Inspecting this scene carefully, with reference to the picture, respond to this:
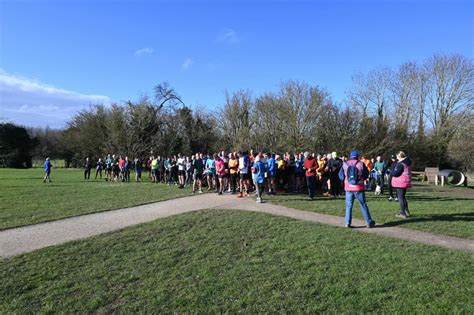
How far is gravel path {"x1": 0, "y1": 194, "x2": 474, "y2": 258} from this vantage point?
22.9ft

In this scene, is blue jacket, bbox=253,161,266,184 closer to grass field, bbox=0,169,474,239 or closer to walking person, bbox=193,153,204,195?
grass field, bbox=0,169,474,239

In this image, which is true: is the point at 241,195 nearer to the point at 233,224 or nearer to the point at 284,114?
the point at 233,224

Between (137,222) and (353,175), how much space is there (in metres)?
5.46

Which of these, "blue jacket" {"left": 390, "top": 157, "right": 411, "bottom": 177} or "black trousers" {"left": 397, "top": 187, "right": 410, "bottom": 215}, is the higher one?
"blue jacket" {"left": 390, "top": 157, "right": 411, "bottom": 177}

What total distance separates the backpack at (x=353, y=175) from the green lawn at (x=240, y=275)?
134 cm

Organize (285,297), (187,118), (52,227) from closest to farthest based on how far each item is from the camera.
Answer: (285,297) → (52,227) → (187,118)

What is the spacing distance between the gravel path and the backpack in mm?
1085

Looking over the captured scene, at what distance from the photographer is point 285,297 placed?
448 centimetres

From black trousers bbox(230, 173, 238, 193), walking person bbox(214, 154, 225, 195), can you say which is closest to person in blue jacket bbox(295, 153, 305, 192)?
black trousers bbox(230, 173, 238, 193)

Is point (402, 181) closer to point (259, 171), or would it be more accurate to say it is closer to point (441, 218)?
point (441, 218)

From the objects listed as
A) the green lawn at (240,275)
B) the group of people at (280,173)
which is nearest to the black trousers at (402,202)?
the group of people at (280,173)

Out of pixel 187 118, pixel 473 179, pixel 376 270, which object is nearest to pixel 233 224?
pixel 376 270

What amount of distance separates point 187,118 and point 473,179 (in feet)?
88.6

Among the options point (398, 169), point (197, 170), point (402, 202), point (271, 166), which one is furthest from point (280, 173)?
point (402, 202)
